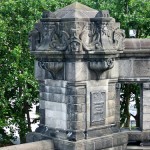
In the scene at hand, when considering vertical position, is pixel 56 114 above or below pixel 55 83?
below

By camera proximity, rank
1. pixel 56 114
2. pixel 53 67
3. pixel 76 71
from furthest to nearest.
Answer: pixel 56 114
pixel 53 67
pixel 76 71

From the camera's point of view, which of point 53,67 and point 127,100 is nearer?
point 53,67

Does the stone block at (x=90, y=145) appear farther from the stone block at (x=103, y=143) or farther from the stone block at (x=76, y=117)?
the stone block at (x=76, y=117)

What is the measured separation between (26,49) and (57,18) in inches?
435

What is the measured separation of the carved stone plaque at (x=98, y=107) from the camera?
1254 centimetres

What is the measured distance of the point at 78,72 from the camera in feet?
39.7

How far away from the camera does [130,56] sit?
13.2 m

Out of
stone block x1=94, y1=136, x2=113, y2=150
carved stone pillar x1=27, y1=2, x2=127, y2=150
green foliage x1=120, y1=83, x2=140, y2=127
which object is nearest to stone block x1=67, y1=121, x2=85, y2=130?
carved stone pillar x1=27, y1=2, x2=127, y2=150

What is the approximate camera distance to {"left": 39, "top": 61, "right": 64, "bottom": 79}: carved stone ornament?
1225 cm

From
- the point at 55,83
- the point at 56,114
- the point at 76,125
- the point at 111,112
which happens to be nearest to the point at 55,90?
the point at 55,83

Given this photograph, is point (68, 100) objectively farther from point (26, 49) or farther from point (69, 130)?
point (26, 49)

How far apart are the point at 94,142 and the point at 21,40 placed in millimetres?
11506

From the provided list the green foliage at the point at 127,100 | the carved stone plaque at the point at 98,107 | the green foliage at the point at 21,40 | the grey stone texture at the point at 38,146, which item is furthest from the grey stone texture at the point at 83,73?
the green foliage at the point at 127,100

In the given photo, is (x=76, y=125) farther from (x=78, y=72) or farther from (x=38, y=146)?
(x=78, y=72)
